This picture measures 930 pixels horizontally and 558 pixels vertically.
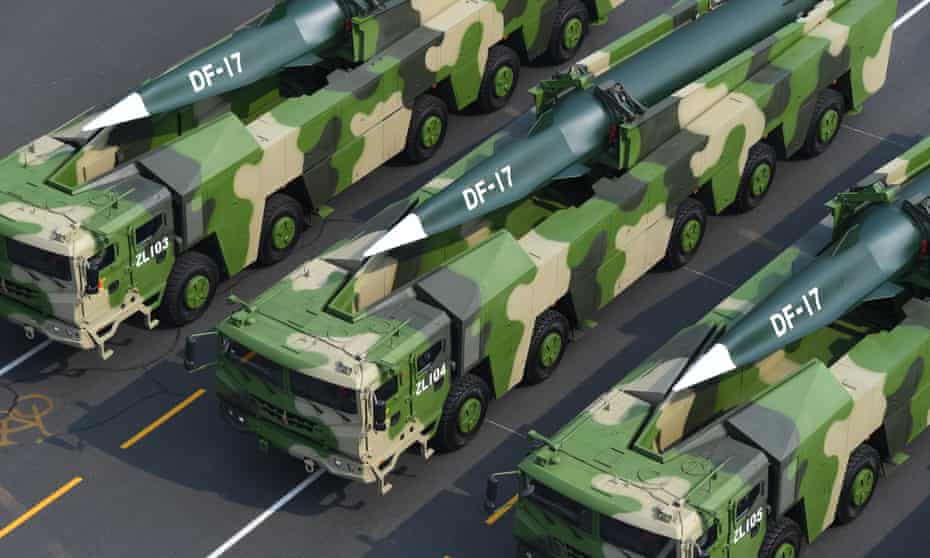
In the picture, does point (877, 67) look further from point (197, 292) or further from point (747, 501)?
point (747, 501)

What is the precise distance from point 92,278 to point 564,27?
1295 centimetres

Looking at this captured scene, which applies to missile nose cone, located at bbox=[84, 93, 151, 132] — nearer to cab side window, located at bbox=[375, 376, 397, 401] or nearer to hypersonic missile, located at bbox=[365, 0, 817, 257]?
hypersonic missile, located at bbox=[365, 0, 817, 257]

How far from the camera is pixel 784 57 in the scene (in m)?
39.2

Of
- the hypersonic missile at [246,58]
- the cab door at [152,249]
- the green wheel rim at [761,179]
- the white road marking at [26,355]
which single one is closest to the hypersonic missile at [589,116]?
the green wheel rim at [761,179]

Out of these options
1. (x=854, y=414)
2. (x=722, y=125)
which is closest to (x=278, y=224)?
(x=722, y=125)

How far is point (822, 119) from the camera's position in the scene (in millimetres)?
40625

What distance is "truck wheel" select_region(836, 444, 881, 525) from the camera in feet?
105

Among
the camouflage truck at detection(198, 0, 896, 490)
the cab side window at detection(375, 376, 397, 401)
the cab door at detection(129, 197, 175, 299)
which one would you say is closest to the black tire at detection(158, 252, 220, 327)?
the cab door at detection(129, 197, 175, 299)

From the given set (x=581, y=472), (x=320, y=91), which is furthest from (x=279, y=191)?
(x=581, y=472)

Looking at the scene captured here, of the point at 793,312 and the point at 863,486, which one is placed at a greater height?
the point at 793,312

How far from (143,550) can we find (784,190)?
14597mm

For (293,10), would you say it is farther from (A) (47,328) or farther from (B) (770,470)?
(B) (770,470)

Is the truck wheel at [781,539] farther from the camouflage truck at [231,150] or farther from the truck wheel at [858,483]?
the camouflage truck at [231,150]

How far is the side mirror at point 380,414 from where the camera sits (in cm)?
3177
